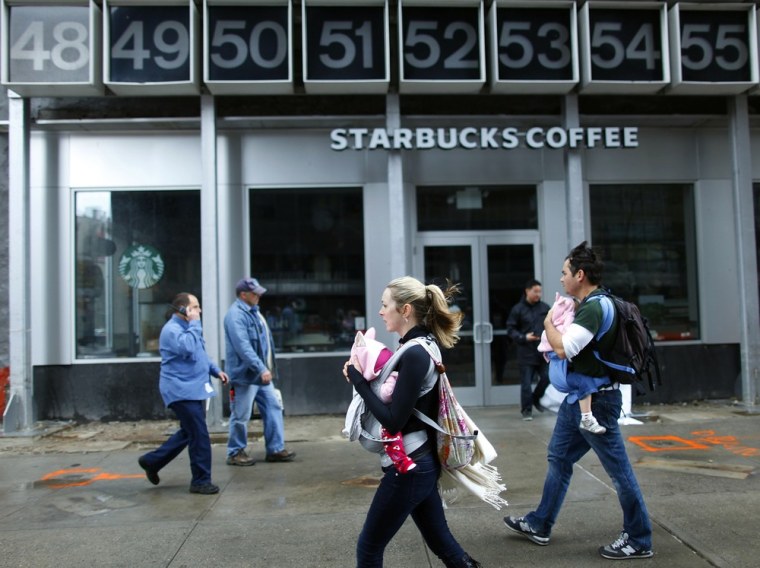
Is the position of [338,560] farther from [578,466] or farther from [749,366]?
[749,366]

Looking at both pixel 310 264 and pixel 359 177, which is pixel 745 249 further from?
pixel 310 264

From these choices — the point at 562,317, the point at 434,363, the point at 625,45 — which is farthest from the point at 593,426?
the point at 625,45

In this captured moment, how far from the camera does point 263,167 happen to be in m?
9.02

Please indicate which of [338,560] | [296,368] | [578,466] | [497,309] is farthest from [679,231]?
[338,560]

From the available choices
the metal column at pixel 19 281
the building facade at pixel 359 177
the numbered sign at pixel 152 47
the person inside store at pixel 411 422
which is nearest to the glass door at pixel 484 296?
the building facade at pixel 359 177

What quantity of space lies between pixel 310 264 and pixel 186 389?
155 inches

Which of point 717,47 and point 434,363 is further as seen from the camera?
point 717,47

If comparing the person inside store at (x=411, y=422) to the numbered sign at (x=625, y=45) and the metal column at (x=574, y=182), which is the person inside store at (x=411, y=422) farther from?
the numbered sign at (x=625, y=45)

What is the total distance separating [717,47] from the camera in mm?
8594

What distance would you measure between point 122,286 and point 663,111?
27.1 feet

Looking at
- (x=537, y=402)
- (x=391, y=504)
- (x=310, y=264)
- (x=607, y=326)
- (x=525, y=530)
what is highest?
(x=310, y=264)

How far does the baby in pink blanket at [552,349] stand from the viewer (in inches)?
148

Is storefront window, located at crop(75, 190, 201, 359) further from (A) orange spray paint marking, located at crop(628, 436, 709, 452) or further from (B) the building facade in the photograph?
(A) orange spray paint marking, located at crop(628, 436, 709, 452)

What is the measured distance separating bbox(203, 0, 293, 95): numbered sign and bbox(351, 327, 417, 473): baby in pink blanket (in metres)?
5.99
